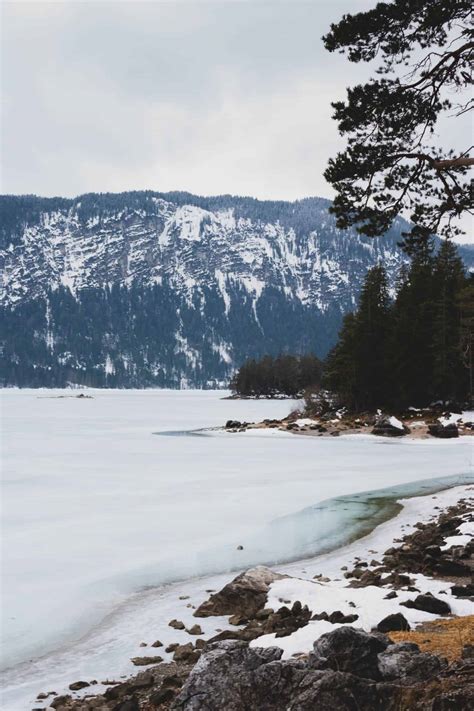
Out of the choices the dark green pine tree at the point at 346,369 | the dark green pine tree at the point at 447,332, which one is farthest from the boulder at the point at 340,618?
the dark green pine tree at the point at 346,369

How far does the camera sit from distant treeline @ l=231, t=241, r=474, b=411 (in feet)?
182

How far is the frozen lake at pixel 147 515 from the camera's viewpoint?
1065cm

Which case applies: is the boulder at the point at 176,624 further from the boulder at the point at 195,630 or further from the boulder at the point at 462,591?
the boulder at the point at 462,591

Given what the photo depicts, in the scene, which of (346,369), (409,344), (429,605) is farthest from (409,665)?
(346,369)

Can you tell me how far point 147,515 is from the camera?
17.5 meters

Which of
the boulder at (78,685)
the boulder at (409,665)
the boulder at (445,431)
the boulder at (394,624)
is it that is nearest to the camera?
the boulder at (409,665)

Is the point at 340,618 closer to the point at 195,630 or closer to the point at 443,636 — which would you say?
the point at 443,636

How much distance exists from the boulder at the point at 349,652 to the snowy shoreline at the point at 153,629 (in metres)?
1.42

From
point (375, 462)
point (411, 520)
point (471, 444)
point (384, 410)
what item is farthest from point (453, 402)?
point (411, 520)

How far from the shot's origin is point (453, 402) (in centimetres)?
5550

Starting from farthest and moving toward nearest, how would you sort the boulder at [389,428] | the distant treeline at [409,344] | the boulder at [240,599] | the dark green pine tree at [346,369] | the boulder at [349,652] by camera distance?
the dark green pine tree at [346,369], the distant treeline at [409,344], the boulder at [389,428], the boulder at [240,599], the boulder at [349,652]

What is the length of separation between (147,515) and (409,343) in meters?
45.4

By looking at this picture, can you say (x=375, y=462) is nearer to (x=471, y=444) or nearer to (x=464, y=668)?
(x=471, y=444)

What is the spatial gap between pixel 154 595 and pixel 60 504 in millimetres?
9342
